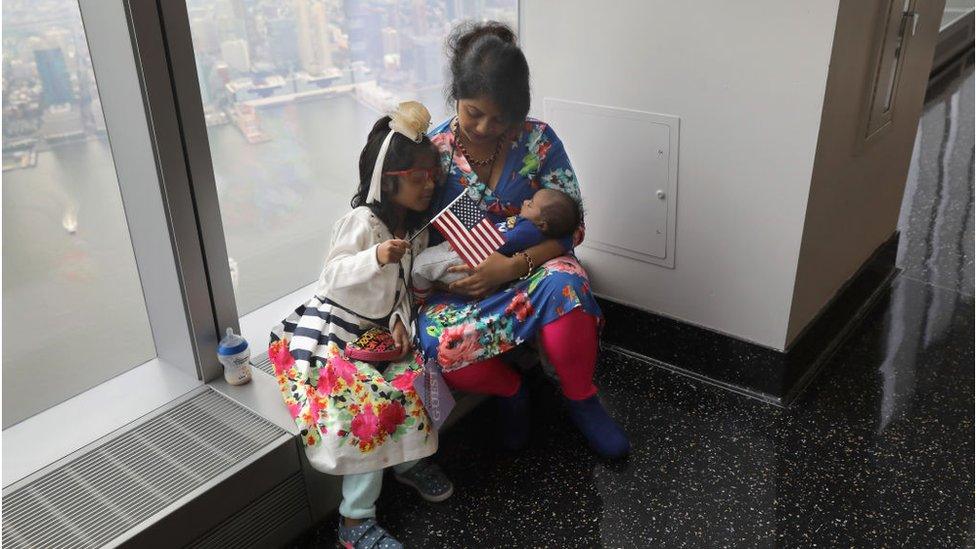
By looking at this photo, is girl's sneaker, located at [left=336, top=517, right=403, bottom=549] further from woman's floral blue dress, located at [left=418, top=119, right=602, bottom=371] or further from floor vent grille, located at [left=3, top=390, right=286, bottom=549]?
woman's floral blue dress, located at [left=418, top=119, right=602, bottom=371]

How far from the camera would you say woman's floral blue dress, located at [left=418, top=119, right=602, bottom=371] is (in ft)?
6.13

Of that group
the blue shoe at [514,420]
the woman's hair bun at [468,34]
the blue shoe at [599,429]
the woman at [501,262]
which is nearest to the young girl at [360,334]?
the woman at [501,262]

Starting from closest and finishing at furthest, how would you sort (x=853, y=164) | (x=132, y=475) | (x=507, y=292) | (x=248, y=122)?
(x=132, y=475) → (x=507, y=292) → (x=248, y=122) → (x=853, y=164)

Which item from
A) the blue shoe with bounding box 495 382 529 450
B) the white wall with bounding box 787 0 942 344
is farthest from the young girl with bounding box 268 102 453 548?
the white wall with bounding box 787 0 942 344

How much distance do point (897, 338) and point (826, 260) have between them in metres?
0.46

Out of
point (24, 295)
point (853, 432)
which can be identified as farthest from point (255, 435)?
point (853, 432)

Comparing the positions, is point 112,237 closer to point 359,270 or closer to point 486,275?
point 359,270

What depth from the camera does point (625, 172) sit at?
2.28 metres

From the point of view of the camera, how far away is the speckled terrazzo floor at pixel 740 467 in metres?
1.83

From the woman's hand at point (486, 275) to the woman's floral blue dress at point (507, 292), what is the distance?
26 mm

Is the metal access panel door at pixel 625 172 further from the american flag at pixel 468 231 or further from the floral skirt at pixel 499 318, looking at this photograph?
the american flag at pixel 468 231

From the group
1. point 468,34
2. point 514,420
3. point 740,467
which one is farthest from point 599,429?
point 468,34

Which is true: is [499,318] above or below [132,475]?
above

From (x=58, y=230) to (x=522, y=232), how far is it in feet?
3.37
